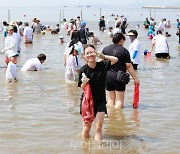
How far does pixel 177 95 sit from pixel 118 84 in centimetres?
279

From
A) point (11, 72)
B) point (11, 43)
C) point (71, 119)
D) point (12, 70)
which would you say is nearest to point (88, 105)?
point (71, 119)

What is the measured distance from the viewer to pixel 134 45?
1284 centimetres

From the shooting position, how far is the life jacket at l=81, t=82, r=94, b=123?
6469mm

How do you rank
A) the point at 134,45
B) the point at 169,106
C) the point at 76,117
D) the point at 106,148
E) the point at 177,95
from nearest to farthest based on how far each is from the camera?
the point at 106,148, the point at 76,117, the point at 169,106, the point at 177,95, the point at 134,45

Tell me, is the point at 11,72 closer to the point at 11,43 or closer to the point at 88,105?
the point at 11,43

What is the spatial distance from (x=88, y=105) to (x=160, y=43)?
11207 millimetres

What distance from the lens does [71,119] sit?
840 cm

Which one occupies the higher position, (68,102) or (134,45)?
(134,45)

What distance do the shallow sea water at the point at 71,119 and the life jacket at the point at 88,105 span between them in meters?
0.51

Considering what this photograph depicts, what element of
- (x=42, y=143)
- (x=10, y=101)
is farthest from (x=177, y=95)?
Result: (x=42, y=143)

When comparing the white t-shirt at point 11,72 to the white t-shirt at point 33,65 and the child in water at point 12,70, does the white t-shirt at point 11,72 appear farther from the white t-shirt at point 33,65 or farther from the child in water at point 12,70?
the white t-shirt at point 33,65

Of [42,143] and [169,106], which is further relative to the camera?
[169,106]

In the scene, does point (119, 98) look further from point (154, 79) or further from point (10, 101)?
point (154, 79)

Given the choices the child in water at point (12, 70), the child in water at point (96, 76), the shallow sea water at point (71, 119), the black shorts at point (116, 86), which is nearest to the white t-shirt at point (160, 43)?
the shallow sea water at point (71, 119)
